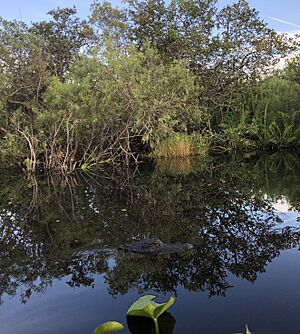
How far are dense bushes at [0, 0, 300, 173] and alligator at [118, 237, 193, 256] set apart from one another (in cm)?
937

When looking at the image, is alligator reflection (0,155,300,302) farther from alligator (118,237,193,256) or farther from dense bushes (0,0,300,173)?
dense bushes (0,0,300,173)

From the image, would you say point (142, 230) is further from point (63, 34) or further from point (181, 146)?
point (63, 34)

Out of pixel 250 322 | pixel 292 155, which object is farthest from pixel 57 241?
pixel 292 155

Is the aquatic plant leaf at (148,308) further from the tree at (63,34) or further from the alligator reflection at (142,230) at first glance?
the tree at (63,34)

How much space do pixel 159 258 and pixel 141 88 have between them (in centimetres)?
1084

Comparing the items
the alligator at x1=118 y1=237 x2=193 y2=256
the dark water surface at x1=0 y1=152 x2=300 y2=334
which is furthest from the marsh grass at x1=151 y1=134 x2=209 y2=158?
the alligator at x1=118 y1=237 x2=193 y2=256

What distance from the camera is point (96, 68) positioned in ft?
50.4

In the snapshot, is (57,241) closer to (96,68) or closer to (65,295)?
(65,295)

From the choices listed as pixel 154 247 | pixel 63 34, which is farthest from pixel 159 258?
pixel 63 34

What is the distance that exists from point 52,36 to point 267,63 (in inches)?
453

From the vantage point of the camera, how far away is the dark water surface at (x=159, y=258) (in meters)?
4.11

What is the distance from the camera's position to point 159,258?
5465 mm

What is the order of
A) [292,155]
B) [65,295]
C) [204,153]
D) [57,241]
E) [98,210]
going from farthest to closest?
[204,153], [292,155], [98,210], [57,241], [65,295]

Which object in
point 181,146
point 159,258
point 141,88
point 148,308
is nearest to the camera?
point 148,308
